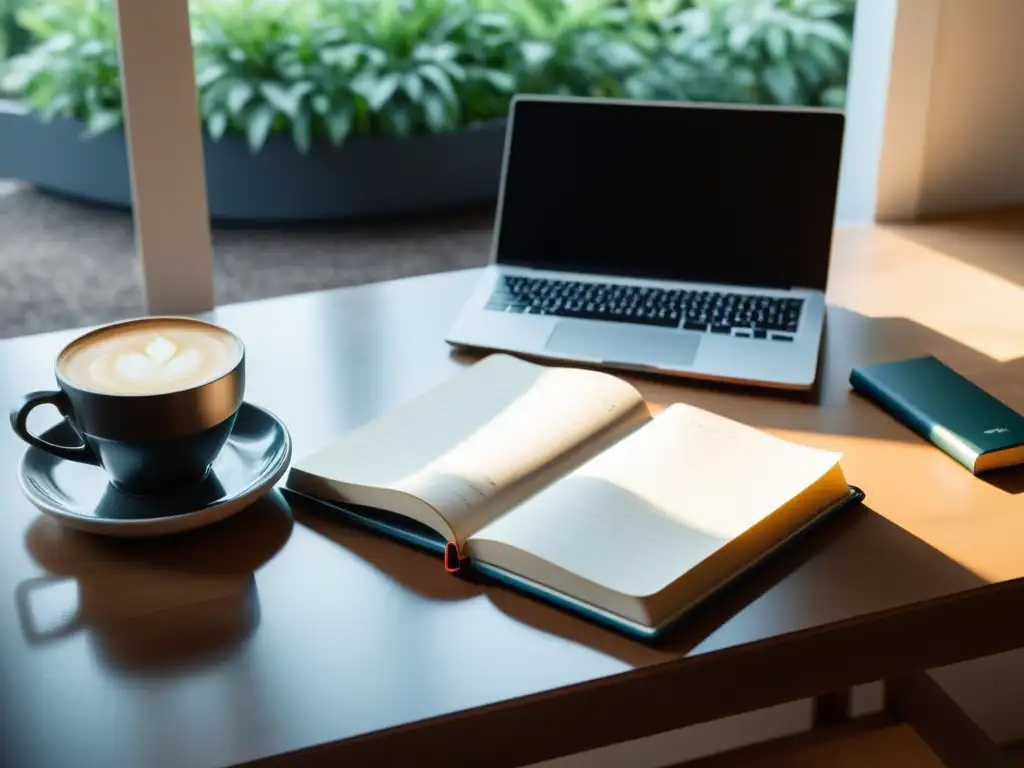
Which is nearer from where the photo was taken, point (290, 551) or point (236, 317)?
point (290, 551)

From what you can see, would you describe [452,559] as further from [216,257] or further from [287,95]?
[287,95]

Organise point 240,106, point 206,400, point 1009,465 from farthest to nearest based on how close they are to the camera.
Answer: point 240,106 → point 1009,465 → point 206,400

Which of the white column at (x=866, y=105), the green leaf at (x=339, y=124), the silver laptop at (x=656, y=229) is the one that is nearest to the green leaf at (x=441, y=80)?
the green leaf at (x=339, y=124)

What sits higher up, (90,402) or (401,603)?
(90,402)

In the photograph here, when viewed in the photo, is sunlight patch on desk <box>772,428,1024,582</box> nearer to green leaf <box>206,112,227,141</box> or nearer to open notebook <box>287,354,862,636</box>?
open notebook <box>287,354,862,636</box>

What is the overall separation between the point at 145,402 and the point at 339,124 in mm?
2696

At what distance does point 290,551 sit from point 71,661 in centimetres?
16

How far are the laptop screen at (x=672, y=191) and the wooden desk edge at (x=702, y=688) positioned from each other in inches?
19.7

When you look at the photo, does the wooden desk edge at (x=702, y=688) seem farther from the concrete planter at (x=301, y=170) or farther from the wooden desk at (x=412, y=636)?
the concrete planter at (x=301, y=170)

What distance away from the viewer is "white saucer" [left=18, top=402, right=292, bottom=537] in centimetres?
79

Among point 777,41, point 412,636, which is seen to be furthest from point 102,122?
point 412,636

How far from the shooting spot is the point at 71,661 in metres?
0.70

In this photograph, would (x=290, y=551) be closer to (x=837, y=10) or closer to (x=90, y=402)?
(x=90, y=402)

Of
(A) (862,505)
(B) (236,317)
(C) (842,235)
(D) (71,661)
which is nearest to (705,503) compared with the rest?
(A) (862,505)
